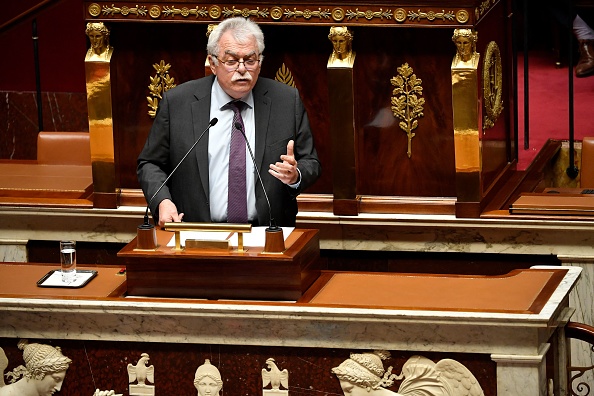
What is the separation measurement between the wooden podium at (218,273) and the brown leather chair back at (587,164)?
2.34m

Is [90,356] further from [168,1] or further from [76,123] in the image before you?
[76,123]

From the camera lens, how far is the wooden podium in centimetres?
460

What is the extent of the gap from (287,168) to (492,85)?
174 cm

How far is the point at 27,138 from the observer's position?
8703 mm

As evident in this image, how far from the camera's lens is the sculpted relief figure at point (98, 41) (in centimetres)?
617

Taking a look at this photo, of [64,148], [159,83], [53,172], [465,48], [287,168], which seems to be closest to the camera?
[287,168]

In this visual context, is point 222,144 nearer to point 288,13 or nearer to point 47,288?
point 47,288

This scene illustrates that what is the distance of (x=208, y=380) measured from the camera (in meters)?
4.59

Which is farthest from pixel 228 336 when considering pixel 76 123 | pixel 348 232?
pixel 76 123

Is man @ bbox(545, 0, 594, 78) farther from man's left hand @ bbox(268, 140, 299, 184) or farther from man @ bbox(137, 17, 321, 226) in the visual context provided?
man's left hand @ bbox(268, 140, 299, 184)

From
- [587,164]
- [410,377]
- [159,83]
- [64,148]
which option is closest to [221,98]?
[159,83]

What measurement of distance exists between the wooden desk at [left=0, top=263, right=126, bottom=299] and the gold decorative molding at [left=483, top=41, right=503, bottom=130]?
74.7 inches

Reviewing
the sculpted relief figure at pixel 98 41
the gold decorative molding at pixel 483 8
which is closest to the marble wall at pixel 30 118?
the sculpted relief figure at pixel 98 41

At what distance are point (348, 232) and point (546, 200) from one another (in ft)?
2.70
